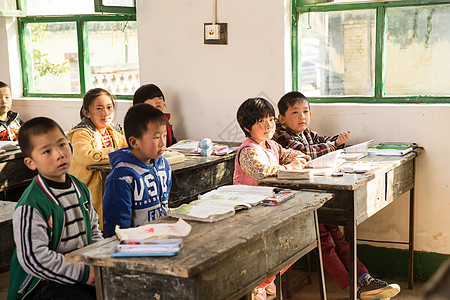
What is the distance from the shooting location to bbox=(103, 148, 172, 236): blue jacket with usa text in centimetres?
262

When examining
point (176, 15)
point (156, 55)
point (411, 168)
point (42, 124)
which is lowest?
point (411, 168)

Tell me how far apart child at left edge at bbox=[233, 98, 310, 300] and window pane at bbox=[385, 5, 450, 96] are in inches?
41.5

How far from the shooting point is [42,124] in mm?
2365

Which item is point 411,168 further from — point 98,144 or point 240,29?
point 98,144

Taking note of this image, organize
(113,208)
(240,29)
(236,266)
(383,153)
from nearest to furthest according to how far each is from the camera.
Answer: (236,266), (113,208), (383,153), (240,29)

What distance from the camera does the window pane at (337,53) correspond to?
423 centimetres

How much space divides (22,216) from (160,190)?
734mm

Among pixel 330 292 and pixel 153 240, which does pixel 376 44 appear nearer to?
pixel 330 292

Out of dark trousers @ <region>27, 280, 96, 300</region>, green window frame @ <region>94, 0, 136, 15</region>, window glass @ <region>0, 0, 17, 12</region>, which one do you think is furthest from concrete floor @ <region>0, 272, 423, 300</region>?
window glass @ <region>0, 0, 17, 12</region>

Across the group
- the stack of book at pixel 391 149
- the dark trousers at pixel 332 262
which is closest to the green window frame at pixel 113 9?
the stack of book at pixel 391 149

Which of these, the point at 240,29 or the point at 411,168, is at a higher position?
the point at 240,29

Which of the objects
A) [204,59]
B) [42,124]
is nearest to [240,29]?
→ [204,59]

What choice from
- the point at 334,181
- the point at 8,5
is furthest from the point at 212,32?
the point at 8,5

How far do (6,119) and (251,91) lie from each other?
224 cm
